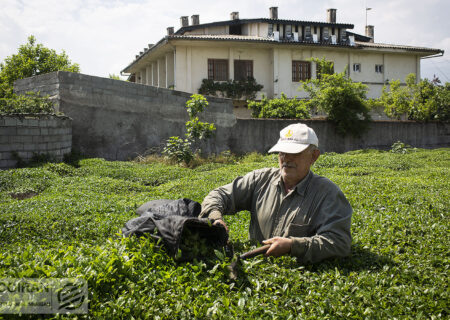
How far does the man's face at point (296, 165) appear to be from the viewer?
4.22m

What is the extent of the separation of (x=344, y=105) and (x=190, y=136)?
927 cm

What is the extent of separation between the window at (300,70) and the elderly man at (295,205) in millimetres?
26269

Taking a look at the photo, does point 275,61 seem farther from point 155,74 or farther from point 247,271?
point 247,271

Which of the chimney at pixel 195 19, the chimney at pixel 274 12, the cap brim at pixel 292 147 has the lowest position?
the cap brim at pixel 292 147

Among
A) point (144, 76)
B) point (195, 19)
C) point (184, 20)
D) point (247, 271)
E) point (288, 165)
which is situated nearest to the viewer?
point (247, 271)

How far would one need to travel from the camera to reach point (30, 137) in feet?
42.4

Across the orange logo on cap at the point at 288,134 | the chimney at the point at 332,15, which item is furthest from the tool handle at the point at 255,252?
the chimney at the point at 332,15

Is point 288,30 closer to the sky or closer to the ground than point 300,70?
closer to the sky

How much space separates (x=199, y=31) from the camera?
2977 centimetres

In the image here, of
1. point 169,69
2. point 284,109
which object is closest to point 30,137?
point 284,109

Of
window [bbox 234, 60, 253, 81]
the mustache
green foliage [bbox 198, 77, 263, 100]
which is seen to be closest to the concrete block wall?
the mustache

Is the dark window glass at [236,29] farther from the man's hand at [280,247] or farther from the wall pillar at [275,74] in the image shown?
the man's hand at [280,247]

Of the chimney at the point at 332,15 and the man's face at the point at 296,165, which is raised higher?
the chimney at the point at 332,15

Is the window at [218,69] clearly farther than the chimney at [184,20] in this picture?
No
